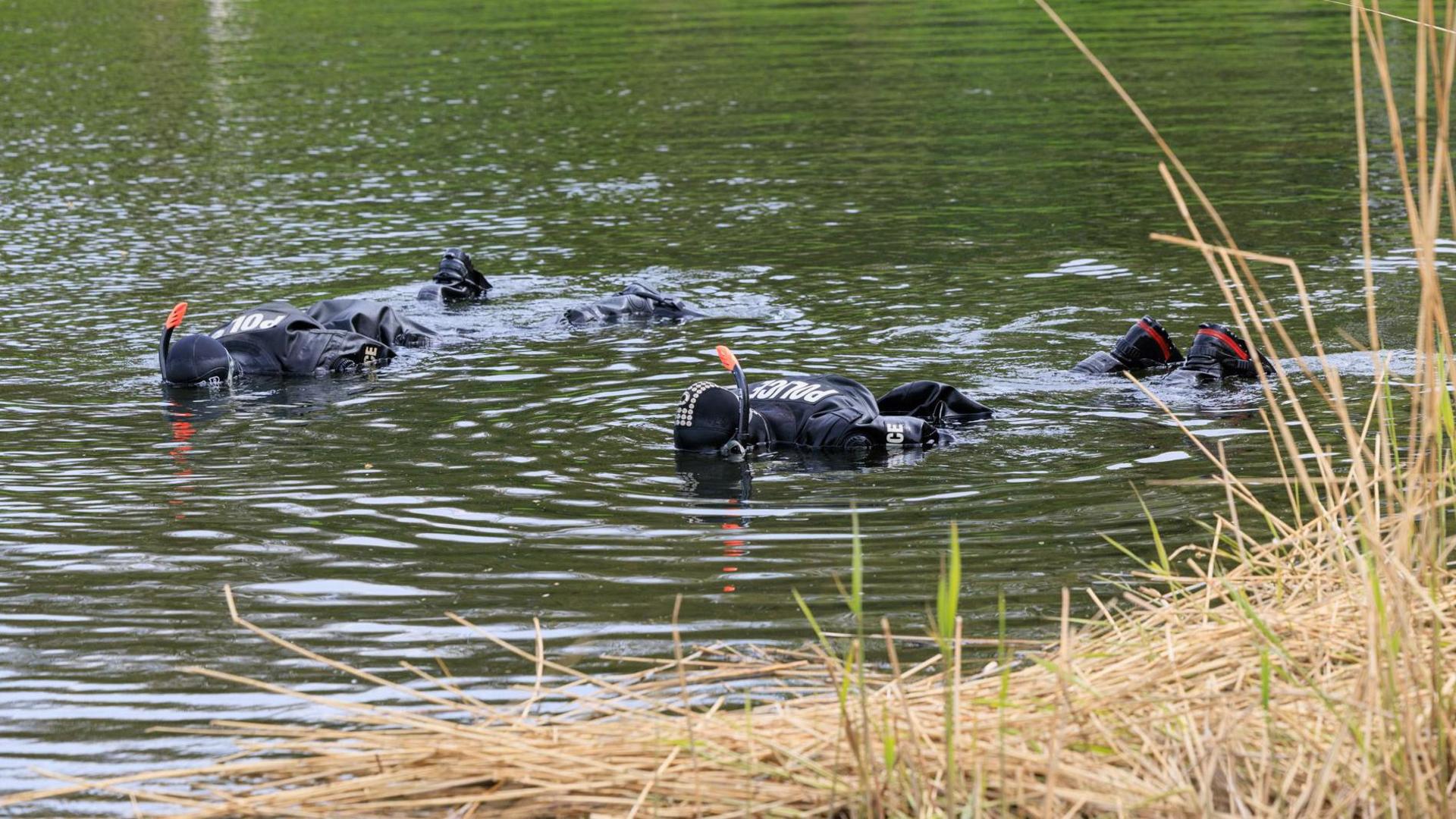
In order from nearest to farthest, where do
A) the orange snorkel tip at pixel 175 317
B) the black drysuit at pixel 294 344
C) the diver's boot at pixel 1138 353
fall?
the diver's boot at pixel 1138 353
the orange snorkel tip at pixel 175 317
the black drysuit at pixel 294 344

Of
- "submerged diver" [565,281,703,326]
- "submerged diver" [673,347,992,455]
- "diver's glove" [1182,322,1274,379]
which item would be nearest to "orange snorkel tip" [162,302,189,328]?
"submerged diver" [565,281,703,326]

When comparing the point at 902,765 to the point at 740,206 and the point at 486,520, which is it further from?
the point at 740,206

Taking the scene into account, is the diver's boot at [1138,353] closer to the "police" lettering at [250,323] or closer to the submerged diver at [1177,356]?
the submerged diver at [1177,356]

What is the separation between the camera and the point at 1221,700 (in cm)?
376

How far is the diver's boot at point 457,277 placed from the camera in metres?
13.2

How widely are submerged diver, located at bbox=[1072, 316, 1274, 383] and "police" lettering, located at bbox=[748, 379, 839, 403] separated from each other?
2103mm

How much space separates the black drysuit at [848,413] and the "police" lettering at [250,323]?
360 centimetres

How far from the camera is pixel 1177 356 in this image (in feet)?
33.8

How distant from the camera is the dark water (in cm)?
623

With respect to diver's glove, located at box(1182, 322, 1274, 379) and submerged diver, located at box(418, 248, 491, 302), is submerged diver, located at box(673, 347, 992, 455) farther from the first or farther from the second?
submerged diver, located at box(418, 248, 491, 302)

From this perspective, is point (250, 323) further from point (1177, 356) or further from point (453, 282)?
point (1177, 356)

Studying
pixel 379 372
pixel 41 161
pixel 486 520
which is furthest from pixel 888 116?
pixel 486 520

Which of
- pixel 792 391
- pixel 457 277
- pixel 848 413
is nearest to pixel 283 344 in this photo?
pixel 457 277

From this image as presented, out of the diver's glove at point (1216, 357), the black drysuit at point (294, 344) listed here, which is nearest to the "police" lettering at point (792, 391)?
the diver's glove at point (1216, 357)
